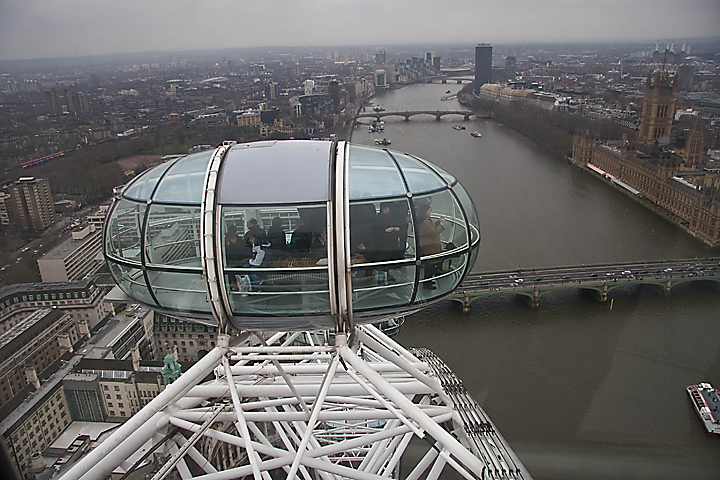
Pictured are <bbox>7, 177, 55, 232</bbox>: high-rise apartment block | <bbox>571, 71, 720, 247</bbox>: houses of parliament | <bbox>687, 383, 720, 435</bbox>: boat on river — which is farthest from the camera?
<bbox>7, 177, 55, 232</bbox>: high-rise apartment block

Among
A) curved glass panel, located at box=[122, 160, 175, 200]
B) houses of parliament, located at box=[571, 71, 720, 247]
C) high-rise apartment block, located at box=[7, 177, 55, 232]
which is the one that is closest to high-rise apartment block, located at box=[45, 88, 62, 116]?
high-rise apartment block, located at box=[7, 177, 55, 232]

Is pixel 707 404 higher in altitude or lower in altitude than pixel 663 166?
lower

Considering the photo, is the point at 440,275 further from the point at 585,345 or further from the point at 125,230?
the point at 585,345

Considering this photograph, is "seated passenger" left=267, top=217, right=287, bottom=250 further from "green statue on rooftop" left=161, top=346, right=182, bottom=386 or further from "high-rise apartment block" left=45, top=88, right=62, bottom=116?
"high-rise apartment block" left=45, top=88, right=62, bottom=116

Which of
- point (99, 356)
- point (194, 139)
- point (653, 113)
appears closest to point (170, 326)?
point (99, 356)

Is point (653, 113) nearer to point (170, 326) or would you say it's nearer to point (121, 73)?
point (170, 326)

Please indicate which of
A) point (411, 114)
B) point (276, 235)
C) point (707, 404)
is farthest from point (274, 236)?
point (411, 114)
